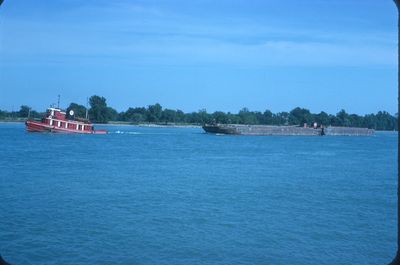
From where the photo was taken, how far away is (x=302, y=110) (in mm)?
78188

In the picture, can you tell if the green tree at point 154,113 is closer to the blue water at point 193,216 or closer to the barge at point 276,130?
the barge at point 276,130

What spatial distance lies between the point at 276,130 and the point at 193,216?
151 feet

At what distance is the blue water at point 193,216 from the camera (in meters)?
7.92

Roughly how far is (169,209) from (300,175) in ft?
26.4

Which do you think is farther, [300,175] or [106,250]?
[300,175]

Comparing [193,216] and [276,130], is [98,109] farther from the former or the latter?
[193,216]

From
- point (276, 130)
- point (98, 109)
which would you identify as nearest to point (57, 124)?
point (276, 130)

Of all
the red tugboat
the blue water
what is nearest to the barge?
the red tugboat

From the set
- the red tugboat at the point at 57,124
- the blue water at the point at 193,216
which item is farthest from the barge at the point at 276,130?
the blue water at the point at 193,216

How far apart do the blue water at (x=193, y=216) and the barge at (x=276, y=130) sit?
32.9 meters

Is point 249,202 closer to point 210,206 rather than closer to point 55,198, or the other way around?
point 210,206

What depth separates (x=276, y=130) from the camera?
55594mm

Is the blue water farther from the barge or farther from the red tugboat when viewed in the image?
the barge

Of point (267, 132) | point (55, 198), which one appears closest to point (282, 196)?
point (55, 198)
